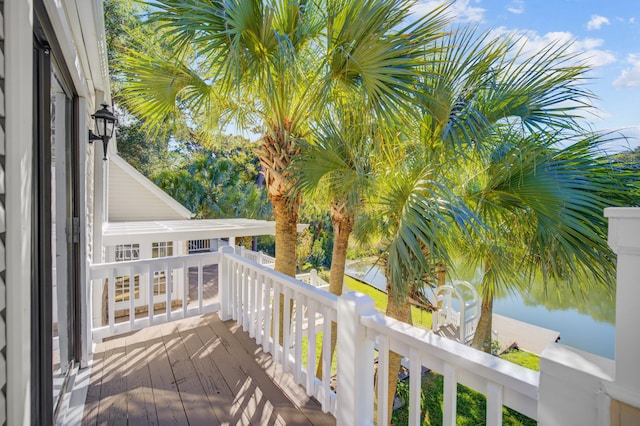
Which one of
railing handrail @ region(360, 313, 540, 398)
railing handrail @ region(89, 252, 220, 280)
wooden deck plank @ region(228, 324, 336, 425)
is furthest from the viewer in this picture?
railing handrail @ region(89, 252, 220, 280)

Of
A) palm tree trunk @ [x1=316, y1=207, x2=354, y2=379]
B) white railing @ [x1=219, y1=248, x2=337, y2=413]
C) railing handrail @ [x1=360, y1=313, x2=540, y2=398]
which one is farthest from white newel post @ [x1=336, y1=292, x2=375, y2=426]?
Result: palm tree trunk @ [x1=316, y1=207, x2=354, y2=379]

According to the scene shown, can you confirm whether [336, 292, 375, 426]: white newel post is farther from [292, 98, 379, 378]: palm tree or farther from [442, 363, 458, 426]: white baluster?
[292, 98, 379, 378]: palm tree

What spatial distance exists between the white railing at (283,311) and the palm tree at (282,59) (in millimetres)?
1171

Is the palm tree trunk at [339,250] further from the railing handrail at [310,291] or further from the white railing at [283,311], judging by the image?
the railing handrail at [310,291]

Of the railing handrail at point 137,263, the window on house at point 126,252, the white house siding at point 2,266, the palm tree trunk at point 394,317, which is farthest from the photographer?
the window on house at point 126,252

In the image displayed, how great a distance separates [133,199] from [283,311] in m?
7.14

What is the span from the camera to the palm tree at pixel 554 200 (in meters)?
2.26

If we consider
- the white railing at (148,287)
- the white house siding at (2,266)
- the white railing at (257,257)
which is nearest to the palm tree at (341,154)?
the white railing at (148,287)

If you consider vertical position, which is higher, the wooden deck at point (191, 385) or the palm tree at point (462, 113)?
the palm tree at point (462, 113)

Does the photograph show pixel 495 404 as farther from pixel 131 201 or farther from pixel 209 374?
pixel 131 201

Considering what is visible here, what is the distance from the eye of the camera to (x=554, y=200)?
237 centimetres

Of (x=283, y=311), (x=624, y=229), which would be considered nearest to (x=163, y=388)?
(x=283, y=311)

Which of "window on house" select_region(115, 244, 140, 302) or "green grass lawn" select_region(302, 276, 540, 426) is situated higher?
"window on house" select_region(115, 244, 140, 302)

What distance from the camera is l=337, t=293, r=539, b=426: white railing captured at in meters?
1.20
